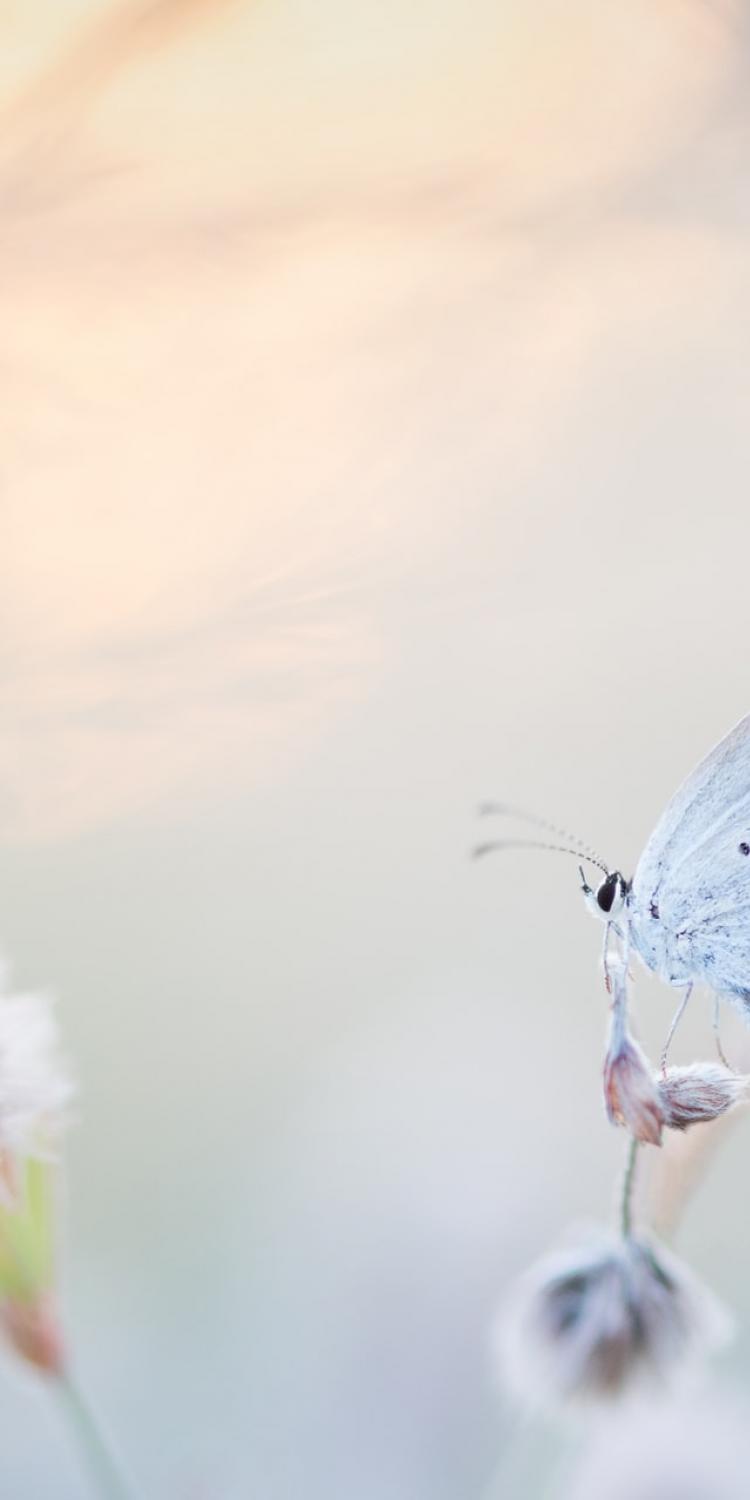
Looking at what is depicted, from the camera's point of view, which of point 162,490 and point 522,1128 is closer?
point 522,1128

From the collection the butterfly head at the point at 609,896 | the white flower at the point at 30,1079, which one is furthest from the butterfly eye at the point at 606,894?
the white flower at the point at 30,1079

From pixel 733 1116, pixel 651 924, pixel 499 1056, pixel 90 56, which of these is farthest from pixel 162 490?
pixel 733 1116

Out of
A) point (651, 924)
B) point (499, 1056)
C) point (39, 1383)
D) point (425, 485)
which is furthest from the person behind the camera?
point (425, 485)

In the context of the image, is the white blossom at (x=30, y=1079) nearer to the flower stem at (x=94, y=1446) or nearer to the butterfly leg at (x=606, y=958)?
the flower stem at (x=94, y=1446)

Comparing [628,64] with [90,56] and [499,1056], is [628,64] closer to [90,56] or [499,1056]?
[90,56]

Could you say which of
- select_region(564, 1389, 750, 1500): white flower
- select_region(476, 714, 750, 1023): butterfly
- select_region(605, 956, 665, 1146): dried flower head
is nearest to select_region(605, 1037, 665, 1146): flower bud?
select_region(605, 956, 665, 1146): dried flower head

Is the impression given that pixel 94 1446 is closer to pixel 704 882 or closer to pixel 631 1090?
pixel 631 1090

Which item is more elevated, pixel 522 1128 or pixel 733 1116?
pixel 522 1128
